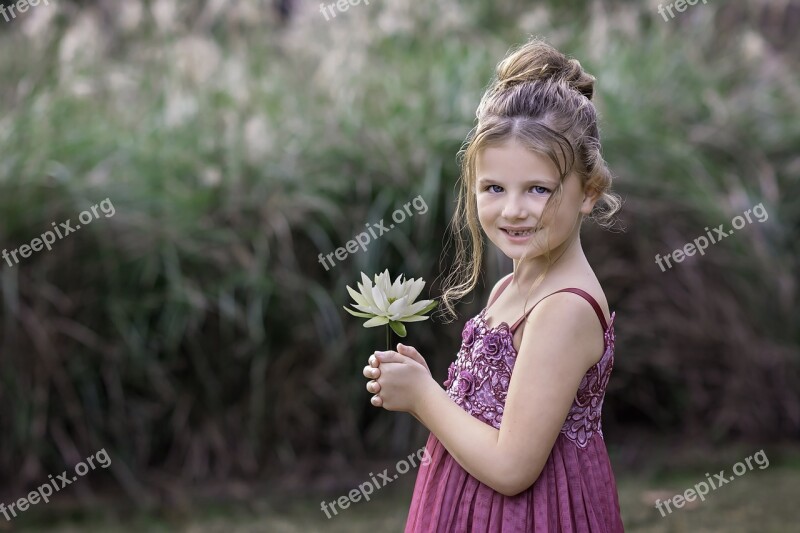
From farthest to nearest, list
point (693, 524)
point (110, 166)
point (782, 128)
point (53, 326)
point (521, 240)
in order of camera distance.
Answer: point (782, 128), point (110, 166), point (53, 326), point (693, 524), point (521, 240)

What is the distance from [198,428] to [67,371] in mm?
631

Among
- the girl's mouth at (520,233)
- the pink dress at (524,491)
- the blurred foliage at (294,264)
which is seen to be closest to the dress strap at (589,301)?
the pink dress at (524,491)

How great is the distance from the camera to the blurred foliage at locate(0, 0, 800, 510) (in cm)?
459

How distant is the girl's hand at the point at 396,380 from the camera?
6.57ft

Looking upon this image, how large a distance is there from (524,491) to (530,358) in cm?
28

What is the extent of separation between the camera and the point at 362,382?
468cm

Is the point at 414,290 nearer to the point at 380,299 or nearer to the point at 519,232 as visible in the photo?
the point at 380,299

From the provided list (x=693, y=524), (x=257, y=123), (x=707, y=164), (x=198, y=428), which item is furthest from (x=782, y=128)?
(x=198, y=428)

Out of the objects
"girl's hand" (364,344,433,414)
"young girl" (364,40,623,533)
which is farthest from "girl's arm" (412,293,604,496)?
"girl's hand" (364,344,433,414)

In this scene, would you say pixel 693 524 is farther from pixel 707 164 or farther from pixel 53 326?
pixel 53 326

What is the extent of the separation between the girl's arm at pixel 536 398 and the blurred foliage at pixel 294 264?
8.57 feet

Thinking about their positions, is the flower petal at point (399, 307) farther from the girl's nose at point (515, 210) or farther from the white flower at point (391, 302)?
the girl's nose at point (515, 210)

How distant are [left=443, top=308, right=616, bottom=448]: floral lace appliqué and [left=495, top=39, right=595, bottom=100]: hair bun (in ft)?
1.58

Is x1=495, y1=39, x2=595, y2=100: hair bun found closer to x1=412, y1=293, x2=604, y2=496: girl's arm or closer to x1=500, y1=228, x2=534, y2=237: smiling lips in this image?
x1=500, y1=228, x2=534, y2=237: smiling lips
